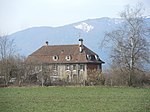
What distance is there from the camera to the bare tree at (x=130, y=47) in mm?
47688

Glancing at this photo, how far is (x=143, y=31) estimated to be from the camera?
48719 mm

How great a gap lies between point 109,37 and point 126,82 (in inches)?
274

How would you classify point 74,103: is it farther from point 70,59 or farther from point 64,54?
point 64,54

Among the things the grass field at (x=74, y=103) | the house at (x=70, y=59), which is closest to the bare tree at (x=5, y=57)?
the house at (x=70, y=59)

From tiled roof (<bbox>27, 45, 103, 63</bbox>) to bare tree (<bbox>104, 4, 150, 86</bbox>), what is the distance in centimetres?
1751

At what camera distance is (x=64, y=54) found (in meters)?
68.8

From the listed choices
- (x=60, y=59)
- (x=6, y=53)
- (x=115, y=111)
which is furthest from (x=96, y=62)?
(x=115, y=111)

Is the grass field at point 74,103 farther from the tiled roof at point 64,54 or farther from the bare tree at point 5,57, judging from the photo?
the tiled roof at point 64,54

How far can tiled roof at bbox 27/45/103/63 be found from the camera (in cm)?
6701

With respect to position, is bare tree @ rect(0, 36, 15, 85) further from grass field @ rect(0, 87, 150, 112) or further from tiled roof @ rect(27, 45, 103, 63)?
grass field @ rect(0, 87, 150, 112)

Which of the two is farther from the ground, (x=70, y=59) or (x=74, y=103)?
(x=70, y=59)

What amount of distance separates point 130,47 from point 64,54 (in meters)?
22.5

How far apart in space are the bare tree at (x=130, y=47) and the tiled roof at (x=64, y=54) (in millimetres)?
17510

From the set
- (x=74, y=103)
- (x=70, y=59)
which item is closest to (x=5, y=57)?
(x=70, y=59)
